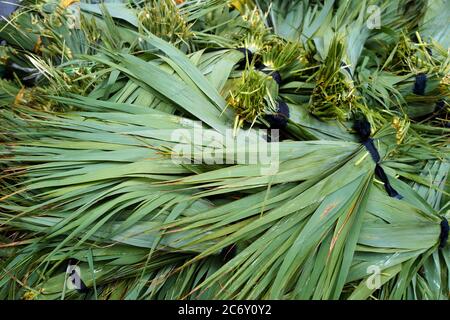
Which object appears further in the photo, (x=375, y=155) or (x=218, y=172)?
(x=375, y=155)

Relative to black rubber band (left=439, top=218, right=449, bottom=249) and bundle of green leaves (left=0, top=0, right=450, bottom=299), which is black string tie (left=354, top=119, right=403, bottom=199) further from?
black rubber band (left=439, top=218, right=449, bottom=249)

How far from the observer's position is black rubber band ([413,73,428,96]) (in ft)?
4.75

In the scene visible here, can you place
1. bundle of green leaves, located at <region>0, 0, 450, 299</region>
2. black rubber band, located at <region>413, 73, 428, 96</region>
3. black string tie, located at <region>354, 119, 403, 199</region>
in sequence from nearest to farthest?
bundle of green leaves, located at <region>0, 0, 450, 299</region> < black string tie, located at <region>354, 119, 403, 199</region> < black rubber band, located at <region>413, 73, 428, 96</region>

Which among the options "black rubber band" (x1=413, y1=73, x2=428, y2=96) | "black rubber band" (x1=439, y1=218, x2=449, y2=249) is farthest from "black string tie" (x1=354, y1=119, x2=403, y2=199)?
"black rubber band" (x1=413, y1=73, x2=428, y2=96)

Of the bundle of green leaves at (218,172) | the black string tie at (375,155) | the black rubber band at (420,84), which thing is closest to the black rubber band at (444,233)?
the bundle of green leaves at (218,172)

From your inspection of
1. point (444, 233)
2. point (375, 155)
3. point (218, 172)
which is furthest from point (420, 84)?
point (218, 172)

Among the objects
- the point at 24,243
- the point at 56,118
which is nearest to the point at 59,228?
the point at 24,243

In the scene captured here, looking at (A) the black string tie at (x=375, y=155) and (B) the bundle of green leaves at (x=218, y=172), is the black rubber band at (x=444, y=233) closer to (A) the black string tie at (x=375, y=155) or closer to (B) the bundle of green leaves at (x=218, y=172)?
(B) the bundle of green leaves at (x=218, y=172)

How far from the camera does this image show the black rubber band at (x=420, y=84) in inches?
57.0

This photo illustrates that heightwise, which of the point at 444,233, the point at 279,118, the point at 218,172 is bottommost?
the point at 444,233

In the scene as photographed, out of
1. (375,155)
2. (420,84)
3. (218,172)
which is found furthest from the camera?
(420,84)

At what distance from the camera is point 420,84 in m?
1.45

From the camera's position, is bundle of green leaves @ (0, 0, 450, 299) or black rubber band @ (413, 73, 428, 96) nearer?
bundle of green leaves @ (0, 0, 450, 299)

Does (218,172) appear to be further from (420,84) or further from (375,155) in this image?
(420,84)
